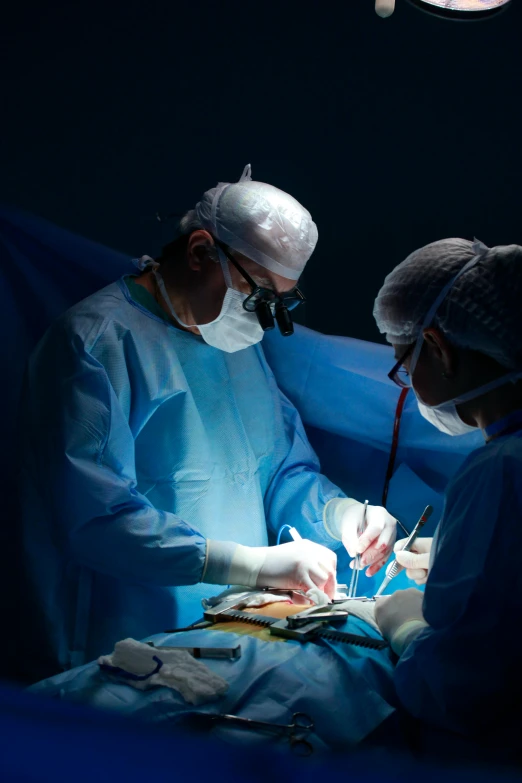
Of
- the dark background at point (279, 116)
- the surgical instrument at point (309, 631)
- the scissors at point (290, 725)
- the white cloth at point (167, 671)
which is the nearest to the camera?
the scissors at point (290, 725)

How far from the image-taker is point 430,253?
1541 millimetres

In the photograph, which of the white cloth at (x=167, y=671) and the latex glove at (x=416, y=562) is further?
the latex glove at (x=416, y=562)

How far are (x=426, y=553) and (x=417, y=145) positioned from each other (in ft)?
5.54

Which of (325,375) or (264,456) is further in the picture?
(325,375)

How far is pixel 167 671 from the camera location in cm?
132

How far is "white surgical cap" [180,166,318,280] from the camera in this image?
2.16 meters

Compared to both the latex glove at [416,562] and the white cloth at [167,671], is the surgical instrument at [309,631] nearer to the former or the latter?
the white cloth at [167,671]

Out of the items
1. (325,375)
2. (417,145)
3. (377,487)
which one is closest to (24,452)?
(325,375)

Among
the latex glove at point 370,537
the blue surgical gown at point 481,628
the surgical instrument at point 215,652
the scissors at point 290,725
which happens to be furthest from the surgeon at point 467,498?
the latex glove at point 370,537

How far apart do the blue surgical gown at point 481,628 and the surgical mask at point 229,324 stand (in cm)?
116

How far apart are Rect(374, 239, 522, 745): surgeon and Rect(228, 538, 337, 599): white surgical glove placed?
385mm

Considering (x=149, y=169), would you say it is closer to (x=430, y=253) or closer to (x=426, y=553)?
(x=430, y=253)

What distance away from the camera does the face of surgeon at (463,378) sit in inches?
57.2

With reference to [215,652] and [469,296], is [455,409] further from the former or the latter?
[215,652]
